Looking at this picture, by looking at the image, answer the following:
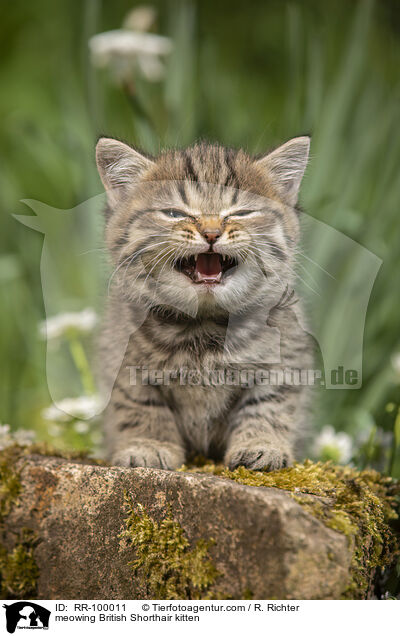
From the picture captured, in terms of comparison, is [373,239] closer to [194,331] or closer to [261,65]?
[194,331]

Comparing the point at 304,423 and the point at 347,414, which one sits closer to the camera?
the point at 304,423

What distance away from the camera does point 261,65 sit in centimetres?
153

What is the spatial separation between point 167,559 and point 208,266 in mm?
409

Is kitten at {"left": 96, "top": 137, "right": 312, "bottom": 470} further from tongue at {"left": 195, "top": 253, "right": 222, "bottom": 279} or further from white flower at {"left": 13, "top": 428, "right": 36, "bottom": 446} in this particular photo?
white flower at {"left": 13, "top": 428, "right": 36, "bottom": 446}

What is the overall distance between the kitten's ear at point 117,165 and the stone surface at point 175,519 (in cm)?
45

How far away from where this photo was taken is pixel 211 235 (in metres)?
0.85

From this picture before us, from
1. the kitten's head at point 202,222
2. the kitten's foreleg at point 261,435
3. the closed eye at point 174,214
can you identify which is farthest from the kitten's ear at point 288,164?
the kitten's foreleg at point 261,435

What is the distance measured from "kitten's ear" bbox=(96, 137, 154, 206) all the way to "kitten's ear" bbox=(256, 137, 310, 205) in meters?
0.20

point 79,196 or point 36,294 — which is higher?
point 79,196

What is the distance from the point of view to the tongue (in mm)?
872

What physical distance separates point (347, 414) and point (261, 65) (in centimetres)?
90
